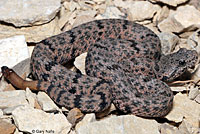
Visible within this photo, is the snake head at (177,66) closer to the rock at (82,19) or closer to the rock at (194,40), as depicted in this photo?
the rock at (194,40)

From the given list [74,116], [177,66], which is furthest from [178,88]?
[74,116]

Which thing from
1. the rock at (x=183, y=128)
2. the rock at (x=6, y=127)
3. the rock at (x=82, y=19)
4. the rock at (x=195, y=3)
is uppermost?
the rock at (x=195, y=3)

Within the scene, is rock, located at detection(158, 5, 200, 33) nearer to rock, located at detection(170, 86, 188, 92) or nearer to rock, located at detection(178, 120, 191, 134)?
rock, located at detection(170, 86, 188, 92)

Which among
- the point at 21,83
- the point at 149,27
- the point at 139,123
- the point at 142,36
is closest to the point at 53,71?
the point at 21,83

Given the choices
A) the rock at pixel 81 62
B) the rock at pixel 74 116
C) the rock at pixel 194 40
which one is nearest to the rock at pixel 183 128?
the rock at pixel 74 116

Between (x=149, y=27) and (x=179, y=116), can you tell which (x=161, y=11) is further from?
(x=179, y=116)
